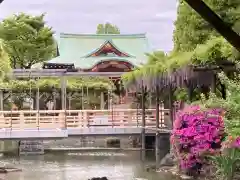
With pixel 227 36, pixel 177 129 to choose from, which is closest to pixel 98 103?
pixel 177 129

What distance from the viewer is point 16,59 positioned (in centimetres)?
3566

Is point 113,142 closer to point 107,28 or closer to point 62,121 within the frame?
point 62,121

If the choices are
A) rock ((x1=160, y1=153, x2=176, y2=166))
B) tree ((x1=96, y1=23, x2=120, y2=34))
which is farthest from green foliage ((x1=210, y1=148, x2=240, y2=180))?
Answer: tree ((x1=96, y1=23, x2=120, y2=34))

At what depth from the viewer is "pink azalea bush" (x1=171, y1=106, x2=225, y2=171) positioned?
12617 mm

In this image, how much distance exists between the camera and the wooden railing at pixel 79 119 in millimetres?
20016

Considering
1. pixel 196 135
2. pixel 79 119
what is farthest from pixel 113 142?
pixel 196 135

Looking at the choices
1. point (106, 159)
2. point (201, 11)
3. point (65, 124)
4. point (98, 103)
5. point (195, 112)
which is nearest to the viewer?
point (201, 11)

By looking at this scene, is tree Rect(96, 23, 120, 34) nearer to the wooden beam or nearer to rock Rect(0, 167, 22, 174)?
rock Rect(0, 167, 22, 174)

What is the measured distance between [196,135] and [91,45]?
21.0 m

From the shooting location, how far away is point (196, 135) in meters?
12.9

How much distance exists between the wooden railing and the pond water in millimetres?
1141

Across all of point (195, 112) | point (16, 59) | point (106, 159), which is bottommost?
point (106, 159)

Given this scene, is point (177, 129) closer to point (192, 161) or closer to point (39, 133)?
point (192, 161)

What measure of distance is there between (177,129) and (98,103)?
1642 cm
